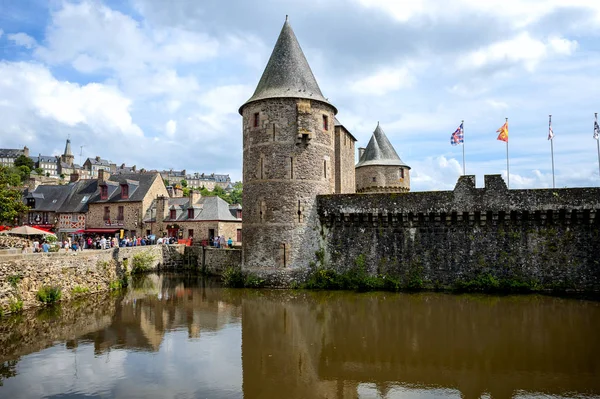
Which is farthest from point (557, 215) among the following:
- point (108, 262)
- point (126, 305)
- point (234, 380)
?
point (108, 262)

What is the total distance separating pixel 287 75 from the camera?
2009 cm

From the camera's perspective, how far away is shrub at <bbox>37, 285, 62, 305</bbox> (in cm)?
1566

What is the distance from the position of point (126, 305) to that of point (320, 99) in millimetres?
11848

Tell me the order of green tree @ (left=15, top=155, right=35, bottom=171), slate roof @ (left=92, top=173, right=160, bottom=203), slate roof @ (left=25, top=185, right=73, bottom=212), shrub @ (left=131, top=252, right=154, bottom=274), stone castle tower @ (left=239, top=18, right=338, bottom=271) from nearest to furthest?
stone castle tower @ (left=239, top=18, right=338, bottom=271) < shrub @ (left=131, top=252, right=154, bottom=274) < slate roof @ (left=92, top=173, right=160, bottom=203) < slate roof @ (left=25, top=185, right=73, bottom=212) < green tree @ (left=15, top=155, right=35, bottom=171)

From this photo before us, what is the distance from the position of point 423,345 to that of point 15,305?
12754 millimetres

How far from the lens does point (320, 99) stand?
2025 centimetres

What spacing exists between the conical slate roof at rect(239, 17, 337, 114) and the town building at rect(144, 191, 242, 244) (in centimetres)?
1318

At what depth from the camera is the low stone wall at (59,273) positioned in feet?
47.9

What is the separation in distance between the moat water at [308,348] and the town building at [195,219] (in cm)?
1503

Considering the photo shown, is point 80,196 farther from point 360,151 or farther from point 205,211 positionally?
point 360,151

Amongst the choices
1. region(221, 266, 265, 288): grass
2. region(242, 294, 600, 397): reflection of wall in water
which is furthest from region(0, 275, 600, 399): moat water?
region(221, 266, 265, 288): grass

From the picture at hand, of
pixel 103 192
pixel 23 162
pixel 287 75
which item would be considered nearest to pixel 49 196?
pixel 103 192

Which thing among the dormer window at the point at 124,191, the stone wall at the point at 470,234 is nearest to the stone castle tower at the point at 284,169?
the stone wall at the point at 470,234

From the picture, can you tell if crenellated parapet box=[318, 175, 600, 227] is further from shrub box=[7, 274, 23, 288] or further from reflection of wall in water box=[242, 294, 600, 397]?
shrub box=[7, 274, 23, 288]
